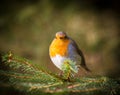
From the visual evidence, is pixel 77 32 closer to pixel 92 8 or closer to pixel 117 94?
pixel 92 8

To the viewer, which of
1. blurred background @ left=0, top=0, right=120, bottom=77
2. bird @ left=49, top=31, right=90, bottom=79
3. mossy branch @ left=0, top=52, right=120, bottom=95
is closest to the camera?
mossy branch @ left=0, top=52, right=120, bottom=95

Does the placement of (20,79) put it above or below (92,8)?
below

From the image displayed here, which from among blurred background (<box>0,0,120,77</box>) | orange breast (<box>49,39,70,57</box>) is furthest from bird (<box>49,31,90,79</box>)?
blurred background (<box>0,0,120,77</box>)

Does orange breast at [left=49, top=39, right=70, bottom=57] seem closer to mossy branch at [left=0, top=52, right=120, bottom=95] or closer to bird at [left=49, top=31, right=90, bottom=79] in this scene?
bird at [left=49, top=31, right=90, bottom=79]

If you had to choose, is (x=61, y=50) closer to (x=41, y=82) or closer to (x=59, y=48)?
(x=59, y=48)

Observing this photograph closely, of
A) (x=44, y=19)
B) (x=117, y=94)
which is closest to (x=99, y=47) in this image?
(x=44, y=19)

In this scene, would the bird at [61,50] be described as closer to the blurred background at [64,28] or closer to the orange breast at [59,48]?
the orange breast at [59,48]

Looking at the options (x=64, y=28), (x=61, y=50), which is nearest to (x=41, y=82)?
(x=61, y=50)
